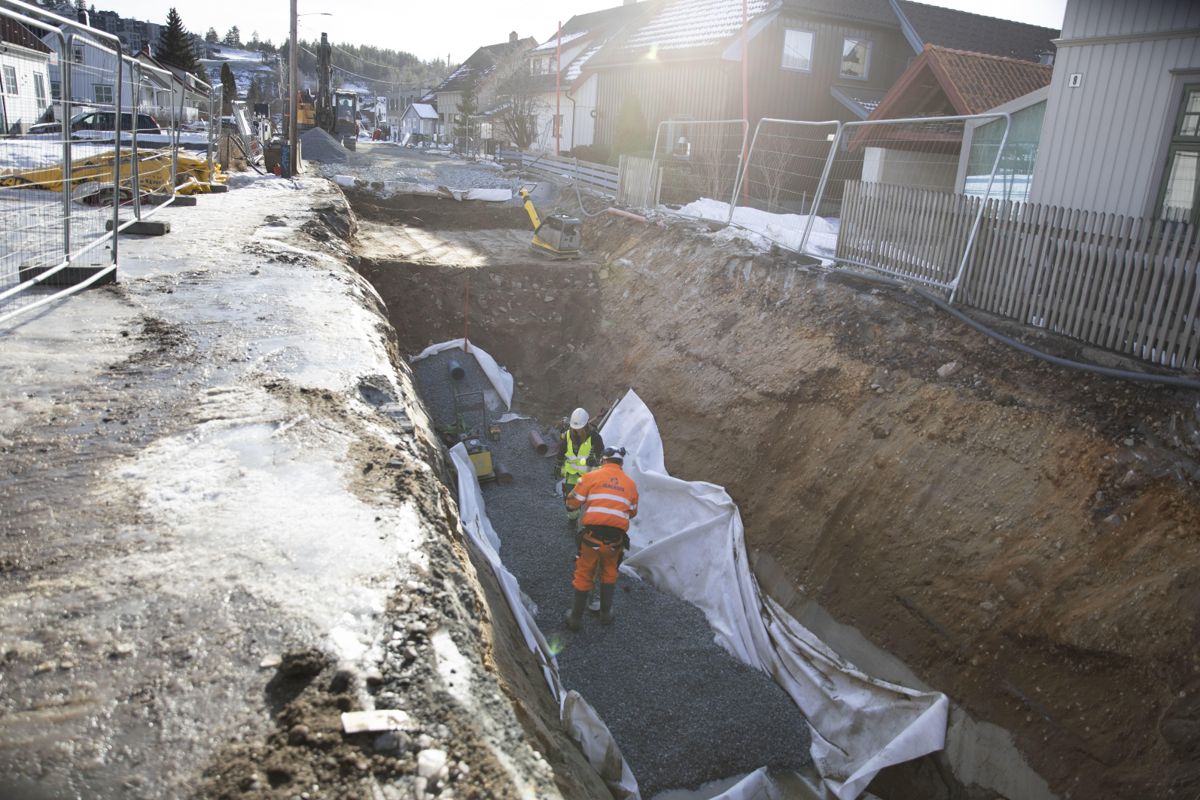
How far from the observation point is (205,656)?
2900 mm

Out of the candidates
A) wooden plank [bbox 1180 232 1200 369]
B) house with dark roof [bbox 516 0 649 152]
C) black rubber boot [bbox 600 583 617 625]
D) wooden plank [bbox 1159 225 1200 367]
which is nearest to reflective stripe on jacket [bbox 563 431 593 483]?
black rubber boot [bbox 600 583 617 625]

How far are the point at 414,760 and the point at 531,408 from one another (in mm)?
10361

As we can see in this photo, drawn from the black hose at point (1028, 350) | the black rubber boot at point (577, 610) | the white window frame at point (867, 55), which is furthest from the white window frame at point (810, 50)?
the black rubber boot at point (577, 610)

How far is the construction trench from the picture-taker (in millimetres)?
5590

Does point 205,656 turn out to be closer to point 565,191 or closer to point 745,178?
point 745,178

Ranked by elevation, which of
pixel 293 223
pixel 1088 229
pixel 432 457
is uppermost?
pixel 1088 229

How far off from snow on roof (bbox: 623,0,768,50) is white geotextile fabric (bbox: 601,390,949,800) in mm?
17696

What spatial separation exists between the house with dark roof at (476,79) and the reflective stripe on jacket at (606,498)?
43280 millimetres

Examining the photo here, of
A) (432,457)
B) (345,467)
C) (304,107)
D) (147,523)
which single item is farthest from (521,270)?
(304,107)

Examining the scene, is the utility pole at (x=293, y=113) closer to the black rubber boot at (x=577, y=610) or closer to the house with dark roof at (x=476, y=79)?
the black rubber boot at (x=577, y=610)

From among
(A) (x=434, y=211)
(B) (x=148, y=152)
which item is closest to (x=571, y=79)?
(A) (x=434, y=211)

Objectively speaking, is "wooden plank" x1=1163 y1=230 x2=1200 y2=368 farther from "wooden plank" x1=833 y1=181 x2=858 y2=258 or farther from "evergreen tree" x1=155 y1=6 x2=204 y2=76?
"evergreen tree" x1=155 y1=6 x2=204 y2=76

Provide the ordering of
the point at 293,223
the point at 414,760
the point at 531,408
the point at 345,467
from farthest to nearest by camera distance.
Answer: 1. the point at 531,408
2. the point at 293,223
3. the point at 345,467
4. the point at 414,760

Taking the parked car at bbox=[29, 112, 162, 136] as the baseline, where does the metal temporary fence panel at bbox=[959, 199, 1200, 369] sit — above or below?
below
